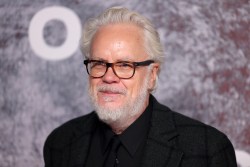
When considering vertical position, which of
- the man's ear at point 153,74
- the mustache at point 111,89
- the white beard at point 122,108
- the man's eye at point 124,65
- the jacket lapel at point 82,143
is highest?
the man's eye at point 124,65

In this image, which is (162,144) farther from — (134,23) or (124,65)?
(134,23)

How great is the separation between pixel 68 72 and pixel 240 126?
0.89 metres

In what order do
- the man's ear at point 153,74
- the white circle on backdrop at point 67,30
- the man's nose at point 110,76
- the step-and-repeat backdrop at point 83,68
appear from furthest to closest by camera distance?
1. the white circle on backdrop at point 67,30
2. the step-and-repeat backdrop at point 83,68
3. the man's ear at point 153,74
4. the man's nose at point 110,76

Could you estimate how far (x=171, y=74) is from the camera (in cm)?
237

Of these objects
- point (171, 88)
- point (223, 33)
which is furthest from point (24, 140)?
point (223, 33)

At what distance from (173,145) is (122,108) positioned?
0.78ft

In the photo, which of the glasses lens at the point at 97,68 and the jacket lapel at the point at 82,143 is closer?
the glasses lens at the point at 97,68

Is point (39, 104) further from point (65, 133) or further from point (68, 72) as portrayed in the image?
point (65, 133)

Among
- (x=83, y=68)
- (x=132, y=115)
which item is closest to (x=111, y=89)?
(x=132, y=115)

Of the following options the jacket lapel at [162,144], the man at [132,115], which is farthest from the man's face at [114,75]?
the jacket lapel at [162,144]

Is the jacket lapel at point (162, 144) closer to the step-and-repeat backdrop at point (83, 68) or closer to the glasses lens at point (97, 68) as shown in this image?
the glasses lens at point (97, 68)

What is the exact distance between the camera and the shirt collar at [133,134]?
1.84m

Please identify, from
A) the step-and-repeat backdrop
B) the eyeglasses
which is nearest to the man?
the eyeglasses

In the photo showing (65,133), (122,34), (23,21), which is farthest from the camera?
(23,21)
